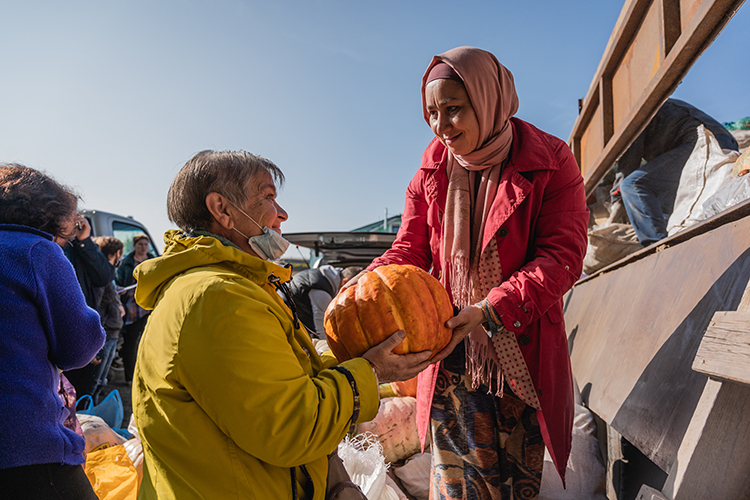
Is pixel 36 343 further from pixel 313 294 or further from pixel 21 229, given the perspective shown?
pixel 313 294

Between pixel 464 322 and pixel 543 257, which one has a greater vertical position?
pixel 543 257

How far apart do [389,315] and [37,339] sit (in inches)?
55.7

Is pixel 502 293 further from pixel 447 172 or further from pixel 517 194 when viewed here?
pixel 447 172

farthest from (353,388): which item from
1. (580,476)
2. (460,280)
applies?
(580,476)

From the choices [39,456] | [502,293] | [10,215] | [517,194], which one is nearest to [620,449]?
[502,293]

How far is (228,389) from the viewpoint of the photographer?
1.16 meters

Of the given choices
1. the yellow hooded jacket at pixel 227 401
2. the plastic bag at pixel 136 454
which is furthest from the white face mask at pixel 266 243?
the plastic bag at pixel 136 454

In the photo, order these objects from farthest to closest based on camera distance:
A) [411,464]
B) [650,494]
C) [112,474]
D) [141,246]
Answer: [141,246] → [411,464] → [112,474] → [650,494]

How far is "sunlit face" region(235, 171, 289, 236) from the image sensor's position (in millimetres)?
1679

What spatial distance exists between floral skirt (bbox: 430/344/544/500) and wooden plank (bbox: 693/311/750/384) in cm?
79

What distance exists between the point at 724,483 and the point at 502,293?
2.92 ft

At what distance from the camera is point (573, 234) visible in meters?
1.90

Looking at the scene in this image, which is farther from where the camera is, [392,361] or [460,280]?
[460,280]

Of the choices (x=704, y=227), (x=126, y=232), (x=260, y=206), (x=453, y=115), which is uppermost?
(x=453, y=115)
